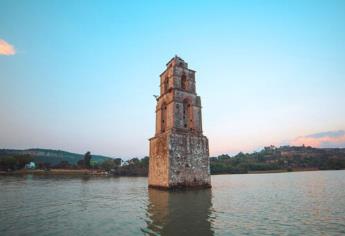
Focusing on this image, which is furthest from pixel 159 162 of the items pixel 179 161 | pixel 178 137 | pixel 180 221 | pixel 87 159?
pixel 87 159

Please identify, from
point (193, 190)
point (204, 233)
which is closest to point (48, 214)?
point (204, 233)

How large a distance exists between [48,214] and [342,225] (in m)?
14.9

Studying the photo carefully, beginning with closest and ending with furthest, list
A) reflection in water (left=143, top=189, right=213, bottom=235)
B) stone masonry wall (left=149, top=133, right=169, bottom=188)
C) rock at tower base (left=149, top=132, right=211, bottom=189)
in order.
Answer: reflection in water (left=143, top=189, right=213, bottom=235) → rock at tower base (left=149, top=132, right=211, bottom=189) → stone masonry wall (left=149, top=133, right=169, bottom=188)

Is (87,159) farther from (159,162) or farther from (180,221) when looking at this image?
(180,221)

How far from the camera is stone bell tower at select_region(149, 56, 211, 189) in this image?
25.6 m

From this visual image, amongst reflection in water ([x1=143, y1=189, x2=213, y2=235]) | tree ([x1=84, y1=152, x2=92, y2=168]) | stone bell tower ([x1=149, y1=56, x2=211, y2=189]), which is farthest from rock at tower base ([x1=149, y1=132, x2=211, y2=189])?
tree ([x1=84, y1=152, x2=92, y2=168])

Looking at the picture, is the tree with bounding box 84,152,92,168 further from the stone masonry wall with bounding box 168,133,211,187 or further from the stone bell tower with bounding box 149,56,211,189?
the stone masonry wall with bounding box 168,133,211,187

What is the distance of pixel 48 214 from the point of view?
42.7 feet

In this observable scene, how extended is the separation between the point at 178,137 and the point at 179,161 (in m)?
2.70

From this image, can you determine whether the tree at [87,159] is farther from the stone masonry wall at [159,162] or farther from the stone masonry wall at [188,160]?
the stone masonry wall at [188,160]

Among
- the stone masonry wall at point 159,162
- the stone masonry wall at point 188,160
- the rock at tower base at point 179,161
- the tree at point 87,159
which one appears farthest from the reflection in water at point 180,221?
the tree at point 87,159

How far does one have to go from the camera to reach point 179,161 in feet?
84.4

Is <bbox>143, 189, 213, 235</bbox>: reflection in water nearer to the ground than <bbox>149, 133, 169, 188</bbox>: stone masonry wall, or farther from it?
nearer to the ground

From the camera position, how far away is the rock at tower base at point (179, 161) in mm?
25172
